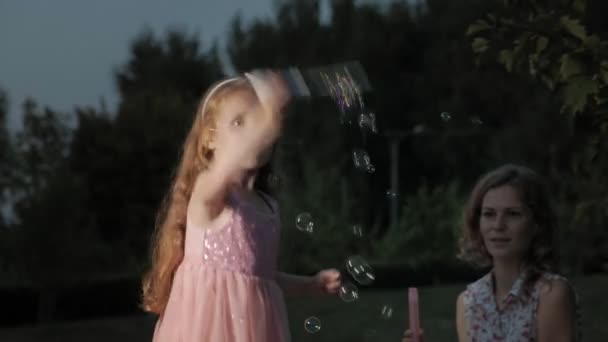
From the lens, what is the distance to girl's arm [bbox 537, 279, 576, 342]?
323cm

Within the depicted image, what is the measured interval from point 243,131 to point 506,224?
78 cm

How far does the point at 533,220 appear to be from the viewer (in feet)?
11.1

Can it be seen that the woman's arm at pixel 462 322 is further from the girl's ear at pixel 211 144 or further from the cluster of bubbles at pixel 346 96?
the girl's ear at pixel 211 144

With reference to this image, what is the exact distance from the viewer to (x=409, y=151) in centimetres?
4256

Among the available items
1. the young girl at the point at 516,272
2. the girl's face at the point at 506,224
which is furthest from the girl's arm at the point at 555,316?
the girl's face at the point at 506,224

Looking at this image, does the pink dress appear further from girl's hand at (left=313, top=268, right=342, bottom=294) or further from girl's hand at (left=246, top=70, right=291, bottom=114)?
girl's hand at (left=246, top=70, right=291, bottom=114)

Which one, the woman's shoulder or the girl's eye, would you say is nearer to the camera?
the woman's shoulder

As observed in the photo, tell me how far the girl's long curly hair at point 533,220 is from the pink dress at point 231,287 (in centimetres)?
58


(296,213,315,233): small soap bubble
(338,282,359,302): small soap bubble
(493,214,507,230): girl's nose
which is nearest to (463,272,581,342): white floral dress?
(493,214,507,230): girl's nose

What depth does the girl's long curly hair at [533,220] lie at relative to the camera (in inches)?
132

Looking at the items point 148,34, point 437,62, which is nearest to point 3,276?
point 437,62

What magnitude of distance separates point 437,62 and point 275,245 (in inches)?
1433

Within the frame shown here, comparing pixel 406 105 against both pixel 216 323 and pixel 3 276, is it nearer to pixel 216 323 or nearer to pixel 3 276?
pixel 3 276

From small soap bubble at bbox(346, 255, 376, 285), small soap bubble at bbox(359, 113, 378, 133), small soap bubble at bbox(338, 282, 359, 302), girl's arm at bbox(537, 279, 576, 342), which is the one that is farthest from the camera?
small soap bubble at bbox(359, 113, 378, 133)
